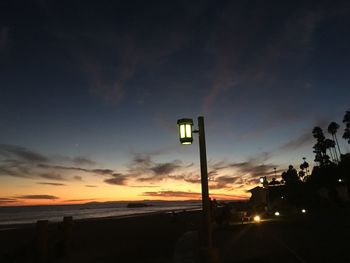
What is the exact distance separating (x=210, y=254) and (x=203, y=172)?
6.87 feet

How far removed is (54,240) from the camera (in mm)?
19312

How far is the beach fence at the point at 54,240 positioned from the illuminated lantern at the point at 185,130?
9.80 metres

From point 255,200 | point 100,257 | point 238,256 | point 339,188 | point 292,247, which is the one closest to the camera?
point 238,256

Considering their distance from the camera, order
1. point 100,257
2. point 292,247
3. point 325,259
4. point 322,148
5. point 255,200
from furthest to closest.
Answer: point 322,148 → point 255,200 → point 100,257 → point 292,247 → point 325,259

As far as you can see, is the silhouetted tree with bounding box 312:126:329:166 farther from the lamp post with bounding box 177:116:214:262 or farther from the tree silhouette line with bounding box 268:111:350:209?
the lamp post with bounding box 177:116:214:262

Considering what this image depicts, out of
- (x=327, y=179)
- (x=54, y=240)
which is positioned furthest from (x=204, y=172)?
(x=327, y=179)

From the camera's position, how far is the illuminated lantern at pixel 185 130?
30.3ft

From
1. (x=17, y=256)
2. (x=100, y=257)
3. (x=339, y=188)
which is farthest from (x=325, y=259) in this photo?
(x=339, y=188)

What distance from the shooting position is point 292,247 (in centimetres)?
1566

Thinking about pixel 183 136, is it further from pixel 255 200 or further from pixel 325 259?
pixel 255 200

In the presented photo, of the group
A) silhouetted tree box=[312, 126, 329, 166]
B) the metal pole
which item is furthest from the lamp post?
silhouetted tree box=[312, 126, 329, 166]

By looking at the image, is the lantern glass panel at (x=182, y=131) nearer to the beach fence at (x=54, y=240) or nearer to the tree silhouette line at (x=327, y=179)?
the beach fence at (x=54, y=240)

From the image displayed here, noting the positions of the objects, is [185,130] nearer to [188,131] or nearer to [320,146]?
[188,131]

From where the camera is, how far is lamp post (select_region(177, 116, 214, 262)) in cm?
897
